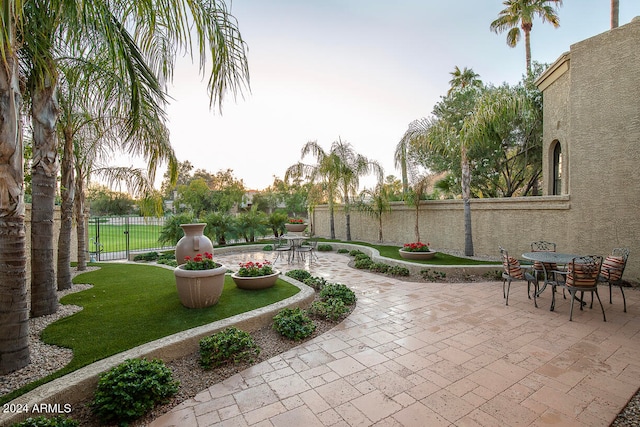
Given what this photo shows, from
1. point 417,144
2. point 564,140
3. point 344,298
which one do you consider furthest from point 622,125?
point 344,298

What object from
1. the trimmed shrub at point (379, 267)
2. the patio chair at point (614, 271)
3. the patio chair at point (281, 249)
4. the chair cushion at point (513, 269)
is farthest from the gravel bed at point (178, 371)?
the patio chair at point (281, 249)

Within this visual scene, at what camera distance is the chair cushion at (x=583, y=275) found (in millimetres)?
4504

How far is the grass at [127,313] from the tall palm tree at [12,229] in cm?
51

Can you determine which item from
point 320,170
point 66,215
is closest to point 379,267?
point 320,170

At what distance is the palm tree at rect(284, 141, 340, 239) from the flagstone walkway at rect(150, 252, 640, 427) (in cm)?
860

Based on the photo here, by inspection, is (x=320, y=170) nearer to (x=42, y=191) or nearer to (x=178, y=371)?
(x=42, y=191)

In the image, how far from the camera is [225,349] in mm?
3312

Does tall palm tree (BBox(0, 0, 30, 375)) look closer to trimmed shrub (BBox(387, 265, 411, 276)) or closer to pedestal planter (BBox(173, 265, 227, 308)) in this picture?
pedestal planter (BBox(173, 265, 227, 308))

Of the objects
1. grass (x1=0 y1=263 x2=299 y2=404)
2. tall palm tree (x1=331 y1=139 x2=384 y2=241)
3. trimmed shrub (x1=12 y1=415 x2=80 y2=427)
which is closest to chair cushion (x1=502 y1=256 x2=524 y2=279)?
grass (x1=0 y1=263 x2=299 y2=404)

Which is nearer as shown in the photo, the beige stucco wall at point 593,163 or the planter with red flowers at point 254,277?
the planter with red flowers at point 254,277

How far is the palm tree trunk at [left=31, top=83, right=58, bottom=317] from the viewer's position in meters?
3.84

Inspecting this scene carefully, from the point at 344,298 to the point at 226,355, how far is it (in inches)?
104

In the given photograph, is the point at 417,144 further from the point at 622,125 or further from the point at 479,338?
the point at 479,338

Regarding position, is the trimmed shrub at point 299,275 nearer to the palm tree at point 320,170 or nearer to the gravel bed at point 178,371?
the gravel bed at point 178,371
